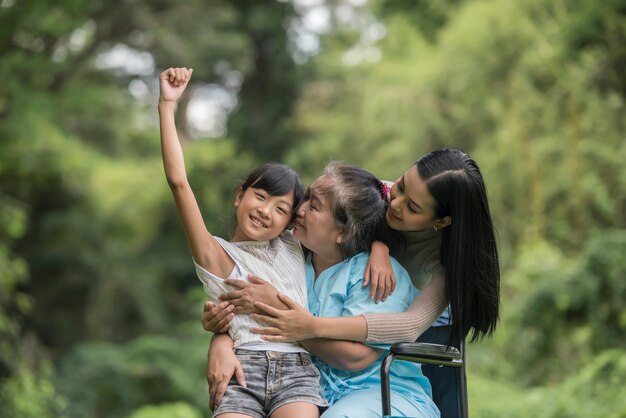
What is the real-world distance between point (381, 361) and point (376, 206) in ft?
1.43

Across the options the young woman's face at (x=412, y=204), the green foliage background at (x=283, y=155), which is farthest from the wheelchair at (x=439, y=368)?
the green foliage background at (x=283, y=155)

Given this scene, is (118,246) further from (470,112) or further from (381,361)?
(381,361)

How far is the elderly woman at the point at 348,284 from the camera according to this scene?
2383 mm

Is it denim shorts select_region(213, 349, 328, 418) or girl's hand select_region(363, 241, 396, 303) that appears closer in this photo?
denim shorts select_region(213, 349, 328, 418)

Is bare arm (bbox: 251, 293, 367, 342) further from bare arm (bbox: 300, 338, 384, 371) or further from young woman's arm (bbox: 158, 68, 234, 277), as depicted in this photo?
young woman's arm (bbox: 158, 68, 234, 277)

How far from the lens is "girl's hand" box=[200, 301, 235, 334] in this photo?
233 cm

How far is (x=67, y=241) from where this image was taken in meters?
11.3

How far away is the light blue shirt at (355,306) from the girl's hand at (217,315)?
0.29 m

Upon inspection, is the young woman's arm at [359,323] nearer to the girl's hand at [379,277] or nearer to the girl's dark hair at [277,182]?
the girl's hand at [379,277]

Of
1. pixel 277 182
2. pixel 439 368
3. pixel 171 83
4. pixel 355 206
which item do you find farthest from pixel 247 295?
pixel 439 368

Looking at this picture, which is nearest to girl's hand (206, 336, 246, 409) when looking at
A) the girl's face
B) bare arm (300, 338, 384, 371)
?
bare arm (300, 338, 384, 371)

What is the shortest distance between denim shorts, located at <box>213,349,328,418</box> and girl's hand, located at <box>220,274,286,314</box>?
0.11 meters

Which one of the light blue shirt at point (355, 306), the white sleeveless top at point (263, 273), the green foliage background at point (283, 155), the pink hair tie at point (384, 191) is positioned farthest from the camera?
the green foliage background at point (283, 155)

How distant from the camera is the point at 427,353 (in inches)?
92.4
